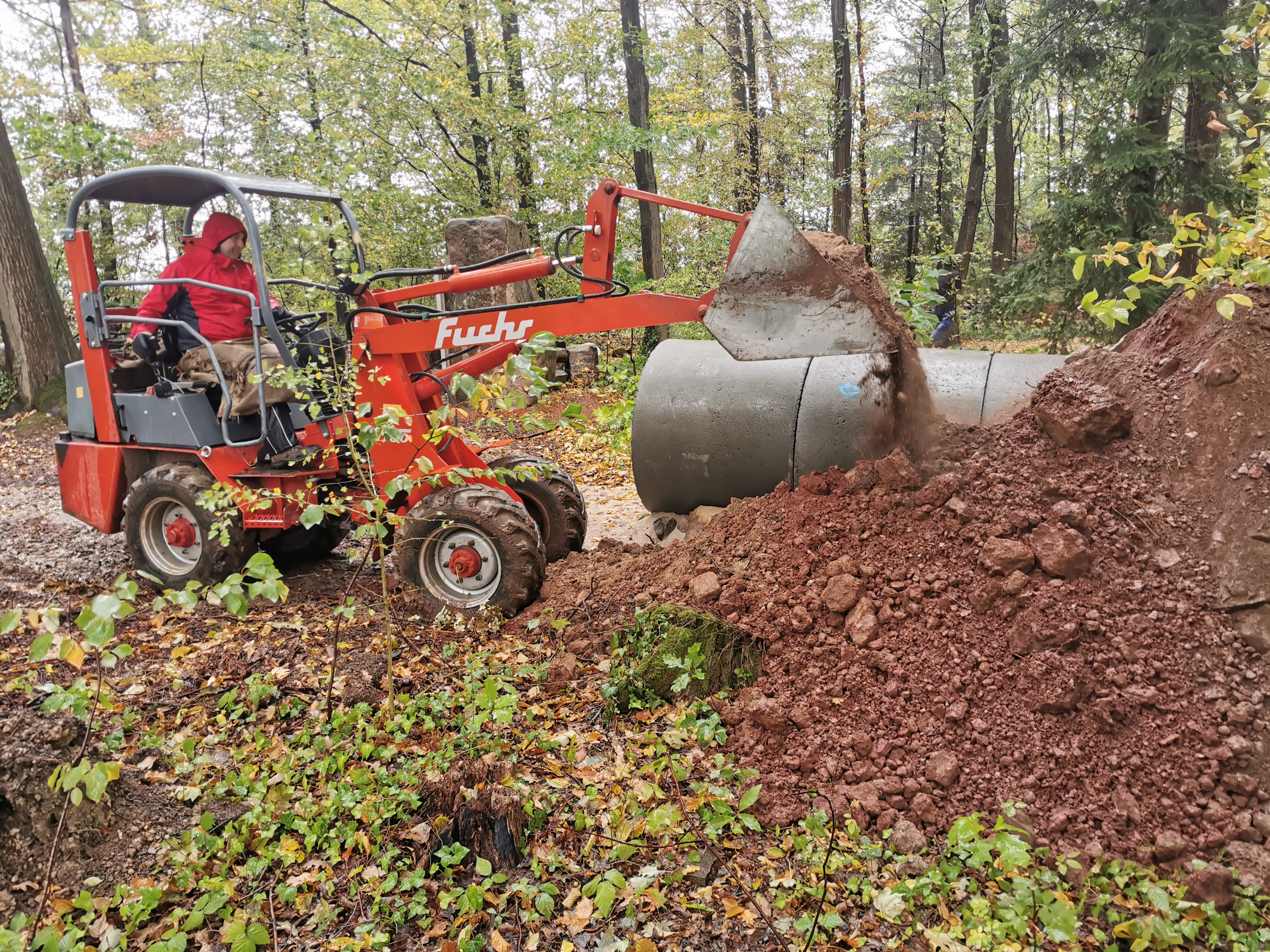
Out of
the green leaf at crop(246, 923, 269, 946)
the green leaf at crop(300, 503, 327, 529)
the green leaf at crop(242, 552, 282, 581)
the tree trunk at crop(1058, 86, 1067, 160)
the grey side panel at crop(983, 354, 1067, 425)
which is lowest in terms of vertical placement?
the green leaf at crop(246, 923, 269, 946)

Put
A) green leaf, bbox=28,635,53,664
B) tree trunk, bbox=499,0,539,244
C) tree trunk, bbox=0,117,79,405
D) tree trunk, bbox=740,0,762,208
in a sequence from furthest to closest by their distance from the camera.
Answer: tree trunk, bbox=740,0,762,208, tree trunk, bbox=499,0,539,244, tree trunk, bbox=0,117,79,405, green leaf, bbox=28,635,53,664

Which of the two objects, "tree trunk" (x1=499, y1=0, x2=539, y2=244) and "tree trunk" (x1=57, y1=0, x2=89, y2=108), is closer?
"tree trunk" (x1=499, y1=0, x2=539, y2=244)

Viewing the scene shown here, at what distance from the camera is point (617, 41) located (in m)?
13.6

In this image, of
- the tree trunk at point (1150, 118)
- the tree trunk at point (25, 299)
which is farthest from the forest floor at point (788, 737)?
the tree trunk at point (25, 299)

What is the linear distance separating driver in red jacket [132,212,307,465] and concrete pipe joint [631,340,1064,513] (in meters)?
2.28

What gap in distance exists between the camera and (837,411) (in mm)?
4977

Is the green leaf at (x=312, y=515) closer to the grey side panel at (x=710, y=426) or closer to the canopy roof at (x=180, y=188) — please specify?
the canopy roof at (x=180, y=188)

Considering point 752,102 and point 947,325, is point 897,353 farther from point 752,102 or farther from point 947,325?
point 752,102

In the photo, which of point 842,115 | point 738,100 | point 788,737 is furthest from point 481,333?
point 738,100

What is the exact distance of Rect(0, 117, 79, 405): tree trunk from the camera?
35.8 ft

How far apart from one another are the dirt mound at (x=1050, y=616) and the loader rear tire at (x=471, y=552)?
21.2 inches

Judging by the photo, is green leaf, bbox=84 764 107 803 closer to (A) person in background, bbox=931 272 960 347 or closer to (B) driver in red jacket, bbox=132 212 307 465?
(B) driver in red jacket, bbox=132 212 307 465

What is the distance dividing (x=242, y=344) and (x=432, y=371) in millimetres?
1149

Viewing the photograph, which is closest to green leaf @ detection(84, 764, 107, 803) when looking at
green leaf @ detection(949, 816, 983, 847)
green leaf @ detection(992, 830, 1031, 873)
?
green leaf @ detection(949, 816, 983, 847)
